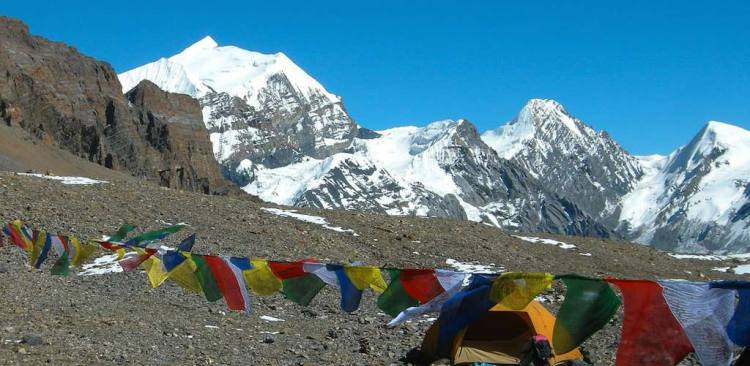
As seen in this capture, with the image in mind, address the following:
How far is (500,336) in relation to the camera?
13.8 metres

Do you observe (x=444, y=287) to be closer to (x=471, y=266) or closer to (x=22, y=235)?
(x=22, y=235)

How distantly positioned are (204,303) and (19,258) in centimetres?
832

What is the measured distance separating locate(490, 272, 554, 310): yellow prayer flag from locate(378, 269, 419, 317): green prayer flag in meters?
1.85

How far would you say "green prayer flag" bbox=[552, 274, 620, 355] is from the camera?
385 inches

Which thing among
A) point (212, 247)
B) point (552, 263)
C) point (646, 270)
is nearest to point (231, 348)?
point (212, 247)

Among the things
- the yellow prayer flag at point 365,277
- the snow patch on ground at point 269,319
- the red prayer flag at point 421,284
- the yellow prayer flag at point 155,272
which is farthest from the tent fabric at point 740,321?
the snow patch on ground at point 269,319

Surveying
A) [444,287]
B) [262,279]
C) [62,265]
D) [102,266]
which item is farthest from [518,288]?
[102,266]

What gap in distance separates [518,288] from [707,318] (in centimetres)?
225

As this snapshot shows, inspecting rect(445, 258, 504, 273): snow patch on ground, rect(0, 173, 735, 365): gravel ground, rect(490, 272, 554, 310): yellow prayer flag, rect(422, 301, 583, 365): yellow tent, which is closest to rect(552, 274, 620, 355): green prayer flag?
rect(490, 272, 554, 310): yellow prayer flag

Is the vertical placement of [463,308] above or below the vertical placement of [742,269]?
below

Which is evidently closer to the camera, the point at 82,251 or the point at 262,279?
the point at 262,279

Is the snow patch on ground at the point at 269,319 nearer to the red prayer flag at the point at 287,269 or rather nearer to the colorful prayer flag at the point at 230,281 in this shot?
the colorful prayer flag at the point at 230,281

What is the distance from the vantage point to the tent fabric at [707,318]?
930 centimetres

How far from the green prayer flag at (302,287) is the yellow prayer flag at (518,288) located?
3589mm
